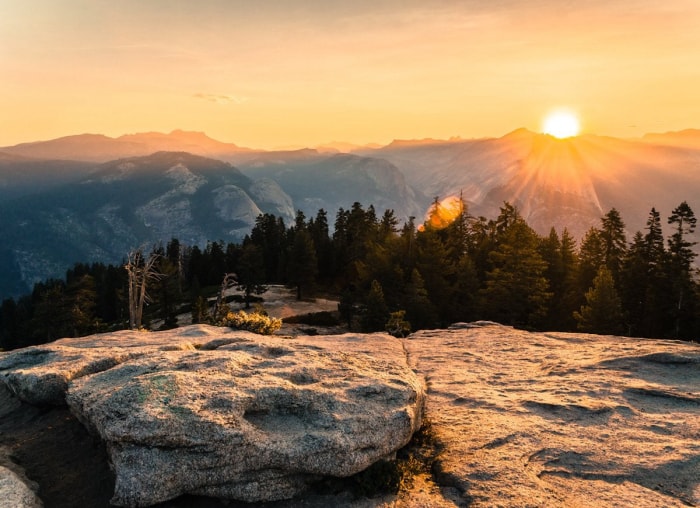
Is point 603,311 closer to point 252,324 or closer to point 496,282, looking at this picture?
point 496,282

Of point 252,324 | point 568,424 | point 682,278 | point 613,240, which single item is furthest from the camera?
point 613,240

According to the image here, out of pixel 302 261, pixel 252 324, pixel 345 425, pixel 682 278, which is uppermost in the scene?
pixel 345 425

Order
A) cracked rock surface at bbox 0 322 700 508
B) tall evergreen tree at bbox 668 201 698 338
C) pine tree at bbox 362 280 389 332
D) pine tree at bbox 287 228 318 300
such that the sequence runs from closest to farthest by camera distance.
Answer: cracked rock surface at bbox 0 322 700 508
tall evergreen tree at bbox 668 201 698 338
pine tree at bbox 362 280 389 332
pine tree at bbox 287 228 318 300

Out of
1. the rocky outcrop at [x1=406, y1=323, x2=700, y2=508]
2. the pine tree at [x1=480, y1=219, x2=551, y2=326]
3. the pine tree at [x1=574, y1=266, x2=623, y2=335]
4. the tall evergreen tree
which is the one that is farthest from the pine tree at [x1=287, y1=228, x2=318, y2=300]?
the rocky outcrop at [x1=406, y1=323, x2=700, y2=508]

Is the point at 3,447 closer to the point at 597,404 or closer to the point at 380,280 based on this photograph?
the point at 597,404

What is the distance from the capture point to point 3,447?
41.3 feet

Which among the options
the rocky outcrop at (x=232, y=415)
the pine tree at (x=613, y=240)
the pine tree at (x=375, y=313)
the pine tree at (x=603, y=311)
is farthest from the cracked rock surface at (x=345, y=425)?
the pine tree at (x=613, y=240)

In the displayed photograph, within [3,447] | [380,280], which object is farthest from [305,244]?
[3,447]

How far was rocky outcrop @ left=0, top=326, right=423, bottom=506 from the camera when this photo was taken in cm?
1005

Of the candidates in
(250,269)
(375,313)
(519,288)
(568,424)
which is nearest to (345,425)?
(568,424)

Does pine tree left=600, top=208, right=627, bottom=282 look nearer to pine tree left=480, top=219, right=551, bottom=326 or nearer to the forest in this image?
the forest

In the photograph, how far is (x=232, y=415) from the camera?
1088 centimetres

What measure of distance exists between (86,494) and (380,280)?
57.4 metres

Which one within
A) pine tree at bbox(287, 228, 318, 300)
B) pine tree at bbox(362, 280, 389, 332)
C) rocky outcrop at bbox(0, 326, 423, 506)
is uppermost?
rocky outcrop at bbox(0, 326, 423, 506)
